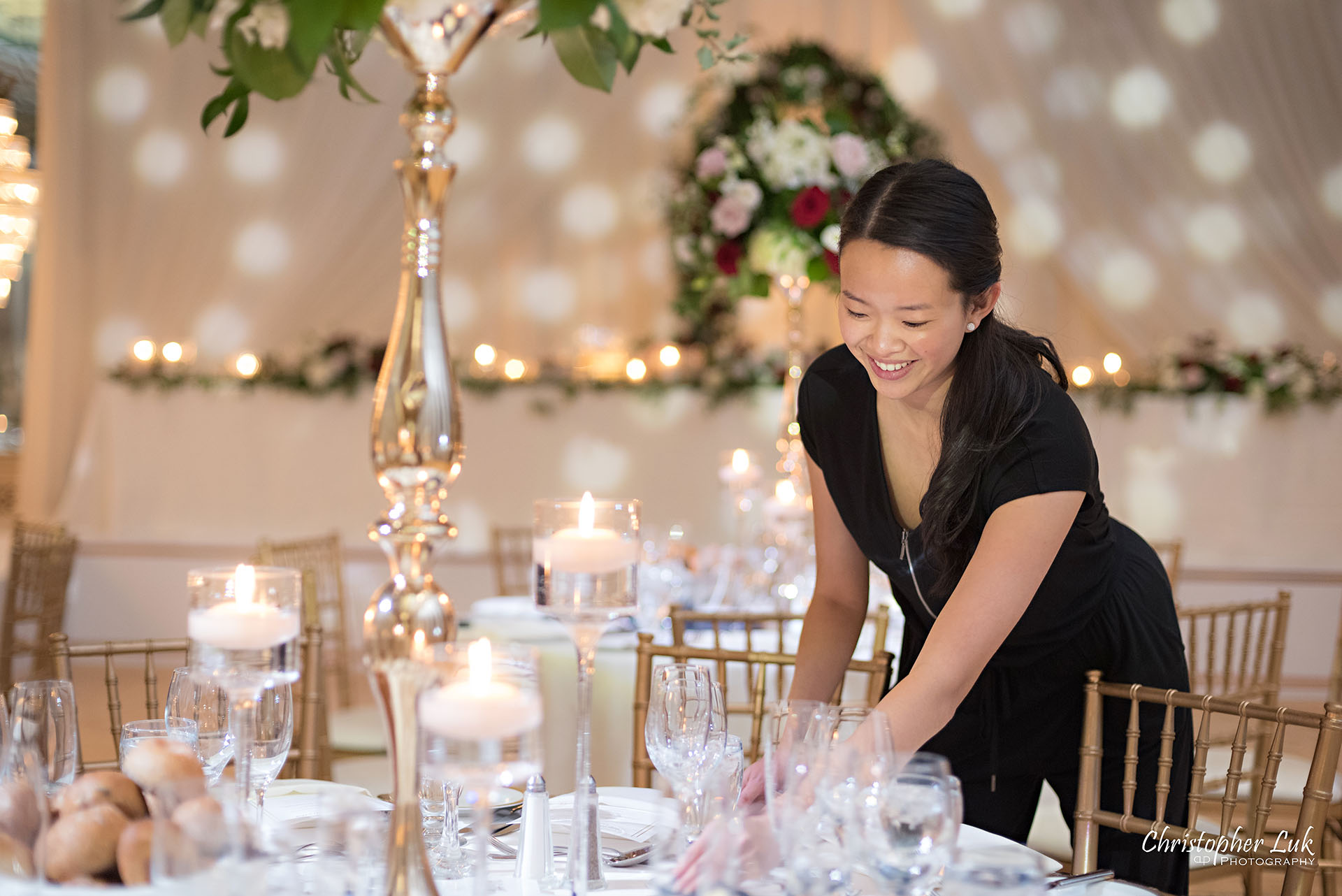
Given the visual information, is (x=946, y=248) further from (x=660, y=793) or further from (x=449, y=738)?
(x=449, y=738)

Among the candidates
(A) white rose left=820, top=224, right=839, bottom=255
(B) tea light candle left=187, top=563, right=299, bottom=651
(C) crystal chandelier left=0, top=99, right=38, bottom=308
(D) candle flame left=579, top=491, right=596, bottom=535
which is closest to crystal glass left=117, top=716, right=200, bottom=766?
(B) tea light candle left=187, top=563, right=299, bottom=651

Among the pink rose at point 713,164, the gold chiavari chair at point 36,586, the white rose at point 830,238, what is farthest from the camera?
the gold chiavari chair at point 36,586

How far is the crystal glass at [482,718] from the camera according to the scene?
944 mm

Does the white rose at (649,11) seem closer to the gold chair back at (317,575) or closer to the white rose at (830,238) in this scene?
the gold chair back at (317,575)

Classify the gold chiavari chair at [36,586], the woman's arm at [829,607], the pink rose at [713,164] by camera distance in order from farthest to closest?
the gold chiavari chair at [36,586], the pink rose at [713,164], the woman's arm at [829,607]

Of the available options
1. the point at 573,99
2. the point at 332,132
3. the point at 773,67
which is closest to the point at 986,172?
the point at 773,67

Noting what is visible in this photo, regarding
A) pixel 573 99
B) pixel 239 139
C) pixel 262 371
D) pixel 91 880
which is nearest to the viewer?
pixel 91 880

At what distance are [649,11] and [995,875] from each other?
0.79 m

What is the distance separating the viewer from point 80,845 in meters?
1.06

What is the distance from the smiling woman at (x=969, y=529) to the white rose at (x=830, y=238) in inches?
56.7

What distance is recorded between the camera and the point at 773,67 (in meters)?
6.59

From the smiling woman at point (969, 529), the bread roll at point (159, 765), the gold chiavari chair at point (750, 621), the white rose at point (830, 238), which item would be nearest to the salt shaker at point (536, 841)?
the smiling woman at point (969, 529)

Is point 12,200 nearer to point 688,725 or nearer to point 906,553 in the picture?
point 906,553

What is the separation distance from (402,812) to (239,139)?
21.7ft
